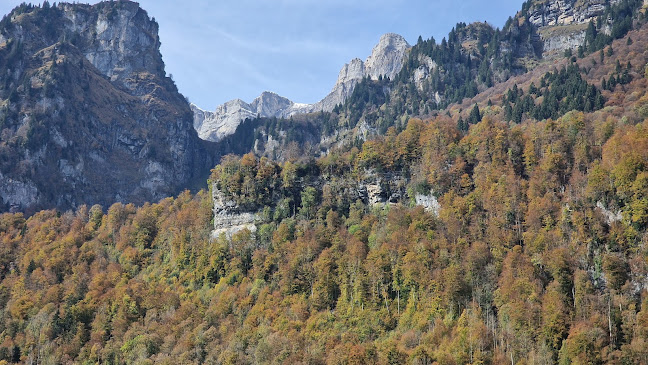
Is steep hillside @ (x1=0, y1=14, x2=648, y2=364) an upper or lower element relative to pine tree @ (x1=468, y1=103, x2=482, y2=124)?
lower

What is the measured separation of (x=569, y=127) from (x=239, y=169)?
66518mm

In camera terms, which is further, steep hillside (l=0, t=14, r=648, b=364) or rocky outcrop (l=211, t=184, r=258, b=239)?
rocky outcrop (l=211, t=184, r=258, b=239)

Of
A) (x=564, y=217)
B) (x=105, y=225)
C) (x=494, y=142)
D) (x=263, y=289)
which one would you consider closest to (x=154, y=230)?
(x=105, y=225)

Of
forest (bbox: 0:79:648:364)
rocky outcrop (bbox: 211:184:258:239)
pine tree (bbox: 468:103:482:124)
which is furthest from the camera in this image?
pine tree (bbox: 468:103:482:124)

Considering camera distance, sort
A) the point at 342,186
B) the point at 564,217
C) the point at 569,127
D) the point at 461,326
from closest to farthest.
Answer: the point at 461,326
the point at 564,217
the point at 569,127
the point at 342,186

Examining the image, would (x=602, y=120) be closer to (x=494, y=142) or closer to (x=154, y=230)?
(x=494, y=142)

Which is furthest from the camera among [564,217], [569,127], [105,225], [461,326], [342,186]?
[105,225]

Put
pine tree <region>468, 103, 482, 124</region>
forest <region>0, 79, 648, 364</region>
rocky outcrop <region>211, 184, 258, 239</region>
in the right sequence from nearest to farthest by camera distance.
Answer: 1. forest <region>0, 79, 648, 364</region>
2. rocky outcrop <region>211, 184, 258, 239</region>
3. pine tree <region>468, 103, 482, 124</region>

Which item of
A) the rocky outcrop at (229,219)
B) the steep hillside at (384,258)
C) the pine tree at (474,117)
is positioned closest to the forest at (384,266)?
the steep hillside at (384,258)

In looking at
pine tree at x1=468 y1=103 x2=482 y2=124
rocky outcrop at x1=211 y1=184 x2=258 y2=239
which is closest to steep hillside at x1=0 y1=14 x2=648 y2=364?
rocky outcrop at x1=211 y1=184 x2=258 y2=239

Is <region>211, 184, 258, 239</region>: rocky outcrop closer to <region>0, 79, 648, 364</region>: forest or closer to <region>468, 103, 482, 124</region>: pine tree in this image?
<region>0, 79, 648, 364</region>: forest

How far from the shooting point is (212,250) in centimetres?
12088

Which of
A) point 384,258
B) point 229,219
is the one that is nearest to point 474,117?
point 229,219

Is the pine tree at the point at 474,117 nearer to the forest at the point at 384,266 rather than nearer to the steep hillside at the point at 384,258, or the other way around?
the steep hillside at the point at 384,258
